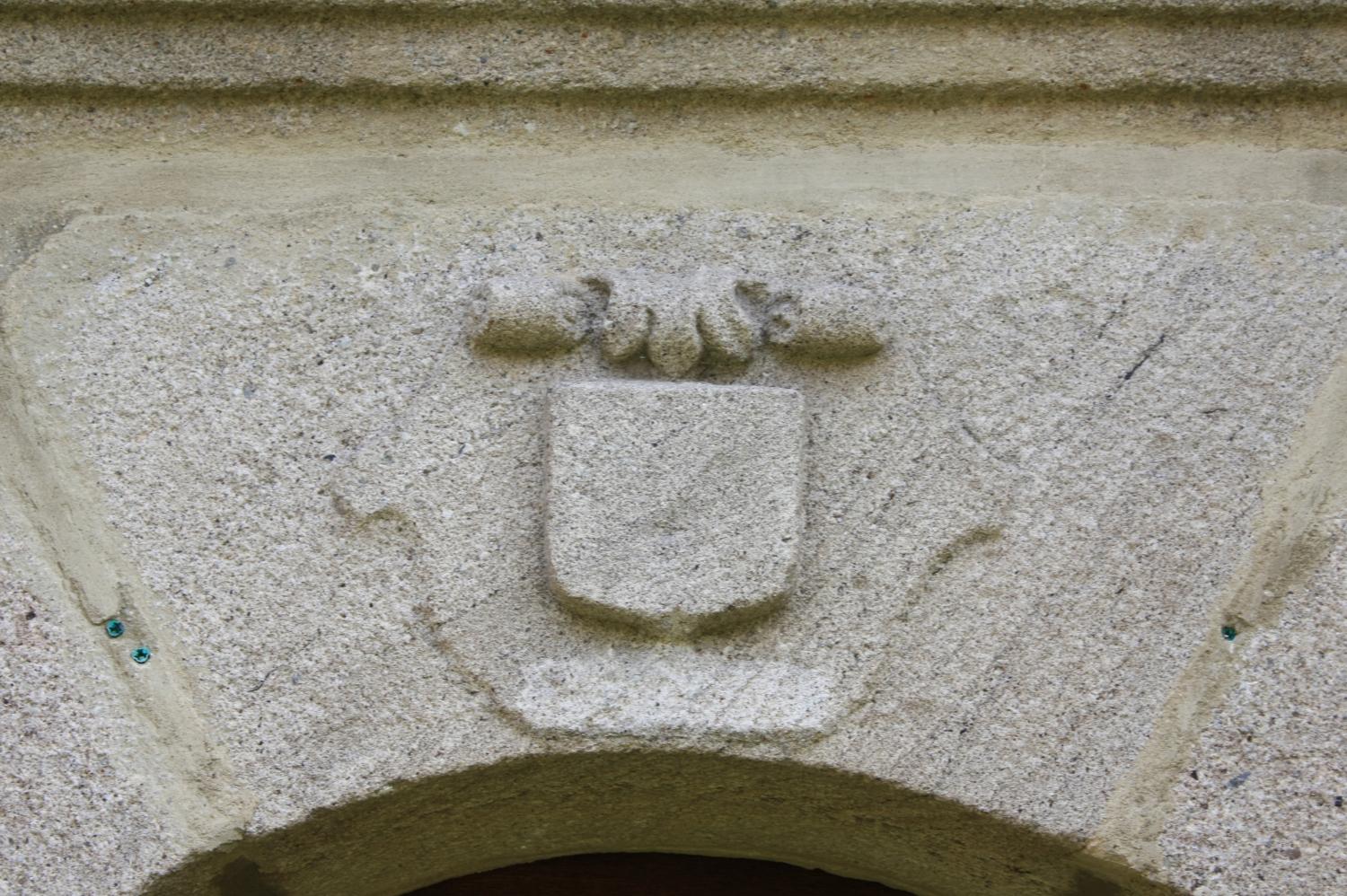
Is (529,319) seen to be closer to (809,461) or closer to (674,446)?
(674,446)

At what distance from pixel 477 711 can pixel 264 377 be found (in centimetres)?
39

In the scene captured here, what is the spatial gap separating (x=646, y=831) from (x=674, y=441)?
1.40 feet

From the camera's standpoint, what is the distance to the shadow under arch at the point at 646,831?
128 centimetres

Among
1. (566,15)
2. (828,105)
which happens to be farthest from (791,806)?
(566,15)

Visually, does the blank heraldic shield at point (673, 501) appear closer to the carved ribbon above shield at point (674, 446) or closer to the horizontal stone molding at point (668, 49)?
the carved ribbon above shield at point (674, 446)

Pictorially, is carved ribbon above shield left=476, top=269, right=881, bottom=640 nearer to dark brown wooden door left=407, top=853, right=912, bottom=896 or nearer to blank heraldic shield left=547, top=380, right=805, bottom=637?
blank heraldic shield left=547, top=380, right=805, bottom=637

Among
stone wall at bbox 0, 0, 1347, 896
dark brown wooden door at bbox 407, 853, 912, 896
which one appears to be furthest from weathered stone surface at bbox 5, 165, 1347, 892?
dark brown wooden door at bbox 407, 853, 912, 896

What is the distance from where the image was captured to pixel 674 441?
1.33 meters

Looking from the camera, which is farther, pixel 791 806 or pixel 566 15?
pixel 566 15

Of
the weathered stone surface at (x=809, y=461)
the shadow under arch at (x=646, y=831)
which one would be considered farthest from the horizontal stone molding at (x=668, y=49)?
the shadow under arch at (x=646, y=831)

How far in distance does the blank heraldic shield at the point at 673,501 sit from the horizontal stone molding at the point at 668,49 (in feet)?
1.20

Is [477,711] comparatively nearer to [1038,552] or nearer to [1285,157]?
[1038,552]

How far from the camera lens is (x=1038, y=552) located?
1339 mm

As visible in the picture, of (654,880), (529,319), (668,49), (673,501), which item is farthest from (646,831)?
(668,49)
